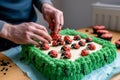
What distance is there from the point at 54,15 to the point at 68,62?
32cm

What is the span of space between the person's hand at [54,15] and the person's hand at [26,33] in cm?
14

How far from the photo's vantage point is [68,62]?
2.56ft

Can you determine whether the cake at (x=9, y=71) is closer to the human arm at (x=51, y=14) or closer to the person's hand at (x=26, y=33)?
the person's hand at (x=26, y=33)

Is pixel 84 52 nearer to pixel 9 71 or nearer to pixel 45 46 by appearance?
pixel 45 46

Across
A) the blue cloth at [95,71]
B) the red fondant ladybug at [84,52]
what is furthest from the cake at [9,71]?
the red fondant ladybug at [84,52]

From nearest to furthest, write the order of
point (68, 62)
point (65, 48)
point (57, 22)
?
1. point (68, 62)
2. point (65, 48)
3. point (57, 22)

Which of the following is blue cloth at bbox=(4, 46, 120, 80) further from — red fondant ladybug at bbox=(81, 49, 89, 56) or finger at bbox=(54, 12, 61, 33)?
finger at bbox=(54, 12, 61, 33)

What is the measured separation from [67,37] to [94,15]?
0.41m

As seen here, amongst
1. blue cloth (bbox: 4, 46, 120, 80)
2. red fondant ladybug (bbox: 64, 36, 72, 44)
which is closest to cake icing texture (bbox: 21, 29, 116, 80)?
blue cloth (bbox: 4, 46, 120, 80)

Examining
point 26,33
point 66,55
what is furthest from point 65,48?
point 26,33

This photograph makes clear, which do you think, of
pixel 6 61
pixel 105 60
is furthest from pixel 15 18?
pixel 105 60

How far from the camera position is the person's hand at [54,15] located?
1.00m

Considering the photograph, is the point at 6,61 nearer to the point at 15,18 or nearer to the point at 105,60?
the point at 15,18

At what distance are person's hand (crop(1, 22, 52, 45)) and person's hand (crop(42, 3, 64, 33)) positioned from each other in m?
0.14
